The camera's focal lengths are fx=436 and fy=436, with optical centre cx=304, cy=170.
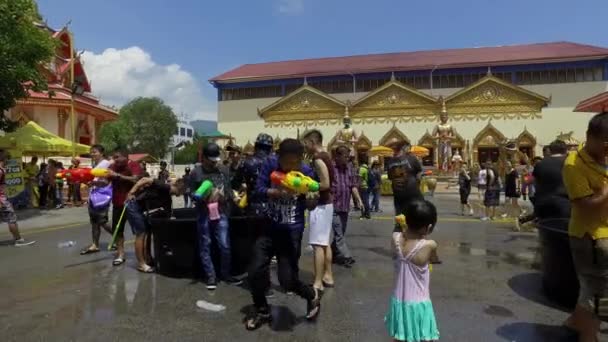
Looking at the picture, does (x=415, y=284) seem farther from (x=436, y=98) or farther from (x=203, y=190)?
(x=436, y=98)

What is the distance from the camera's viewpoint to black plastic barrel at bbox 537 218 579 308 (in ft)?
14.2

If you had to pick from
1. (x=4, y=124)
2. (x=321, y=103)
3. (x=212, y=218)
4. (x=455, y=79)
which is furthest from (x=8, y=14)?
(x=455, y=79)

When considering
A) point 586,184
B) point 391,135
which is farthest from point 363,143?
point 586,184

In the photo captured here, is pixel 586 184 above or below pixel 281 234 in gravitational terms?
above

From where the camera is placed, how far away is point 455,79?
128ft

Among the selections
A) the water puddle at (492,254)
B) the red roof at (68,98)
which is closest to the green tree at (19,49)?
the red roof at (68,98)

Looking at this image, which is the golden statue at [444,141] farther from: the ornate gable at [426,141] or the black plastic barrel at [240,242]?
the black plastic barrel at [240,242]

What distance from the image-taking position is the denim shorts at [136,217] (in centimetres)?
600

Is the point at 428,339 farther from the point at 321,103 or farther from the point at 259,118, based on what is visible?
the point at 259,118

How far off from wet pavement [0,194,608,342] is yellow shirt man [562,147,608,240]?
1178 mm

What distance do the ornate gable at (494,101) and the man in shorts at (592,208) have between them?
36722 mm

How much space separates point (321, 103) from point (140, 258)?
118ft

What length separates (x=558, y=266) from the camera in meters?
4.47

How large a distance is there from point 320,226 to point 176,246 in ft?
7.12
